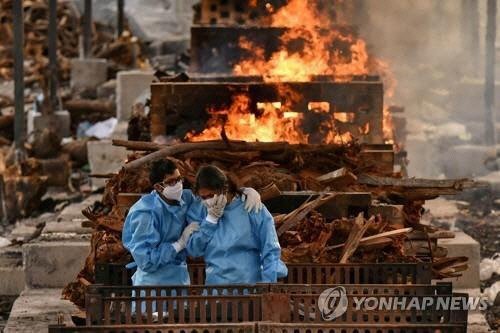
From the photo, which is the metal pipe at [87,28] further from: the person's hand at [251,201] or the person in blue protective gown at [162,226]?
the person's hand at [251,201]

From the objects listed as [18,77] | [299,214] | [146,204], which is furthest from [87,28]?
[146,204]

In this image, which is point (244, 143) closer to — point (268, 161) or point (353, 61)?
point (268, 161)

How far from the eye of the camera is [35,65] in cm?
3372

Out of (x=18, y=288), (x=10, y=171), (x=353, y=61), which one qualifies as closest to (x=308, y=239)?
(x=18, y=288)

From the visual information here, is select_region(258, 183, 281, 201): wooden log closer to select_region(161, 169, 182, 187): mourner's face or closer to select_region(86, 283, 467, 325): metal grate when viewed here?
select_region(161, 169, 182, 187): mourner's face

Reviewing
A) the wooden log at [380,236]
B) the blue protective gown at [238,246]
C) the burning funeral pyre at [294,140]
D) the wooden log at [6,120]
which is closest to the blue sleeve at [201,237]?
the blue protective gown at [238,246]

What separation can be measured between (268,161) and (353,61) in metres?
4.91

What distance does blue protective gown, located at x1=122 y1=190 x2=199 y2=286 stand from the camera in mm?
8203

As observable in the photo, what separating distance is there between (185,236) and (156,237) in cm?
19

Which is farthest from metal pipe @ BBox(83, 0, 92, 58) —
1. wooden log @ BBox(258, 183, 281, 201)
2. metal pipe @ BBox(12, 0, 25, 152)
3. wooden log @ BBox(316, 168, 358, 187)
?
wooden log @ BBox(258, 183, 281, 201)

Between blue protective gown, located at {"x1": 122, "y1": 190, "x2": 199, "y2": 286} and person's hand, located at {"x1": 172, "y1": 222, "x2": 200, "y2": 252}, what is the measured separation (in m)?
0.04

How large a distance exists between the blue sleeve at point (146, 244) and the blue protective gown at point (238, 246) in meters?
0.17

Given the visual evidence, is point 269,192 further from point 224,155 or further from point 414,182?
point 414,182

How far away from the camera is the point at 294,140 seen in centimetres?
1324
